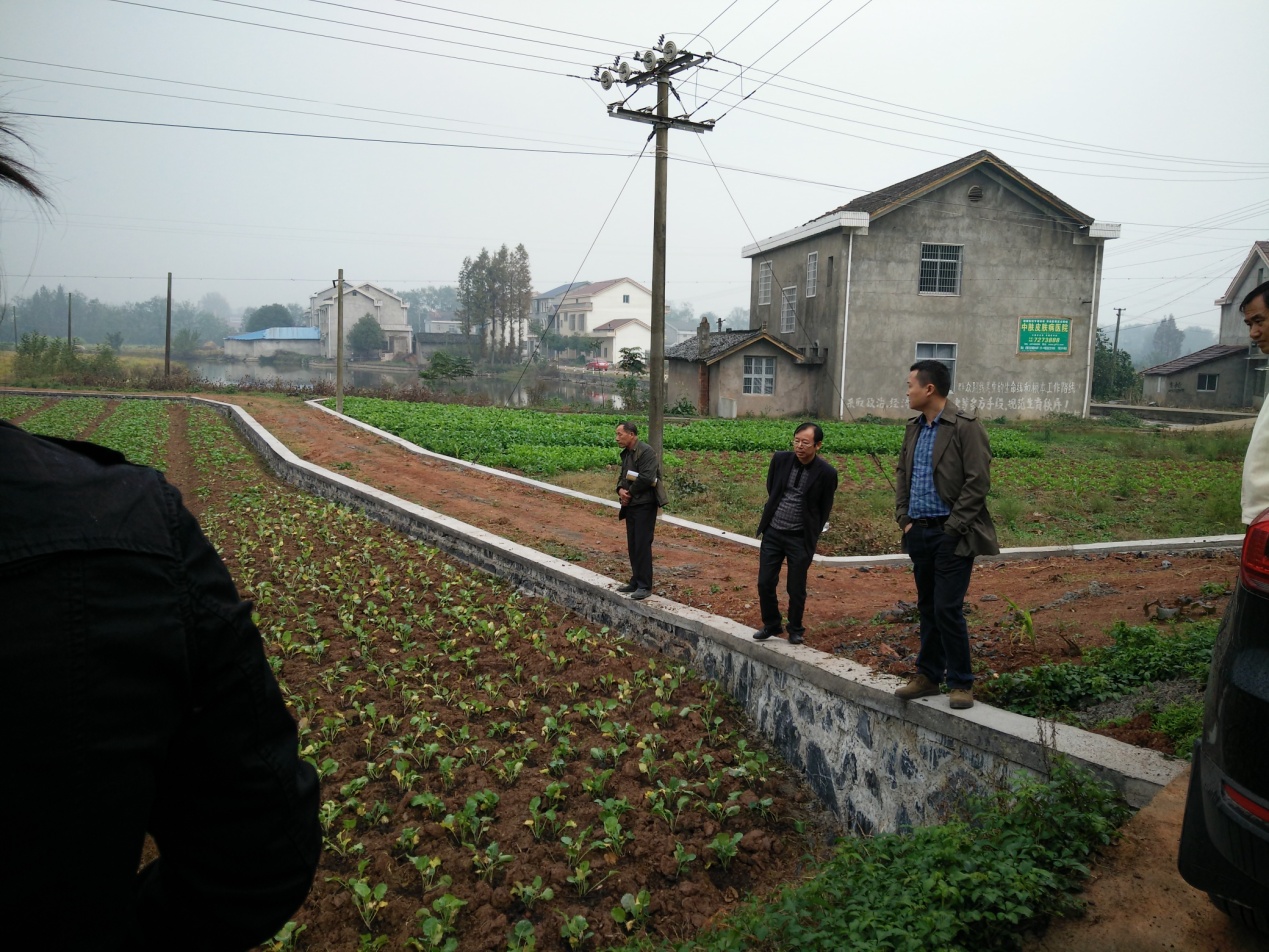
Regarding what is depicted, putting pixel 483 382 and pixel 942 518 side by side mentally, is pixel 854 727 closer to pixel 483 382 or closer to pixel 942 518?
pixel 942 518

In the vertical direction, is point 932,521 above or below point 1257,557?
below

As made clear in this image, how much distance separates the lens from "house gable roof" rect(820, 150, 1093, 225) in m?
32.8

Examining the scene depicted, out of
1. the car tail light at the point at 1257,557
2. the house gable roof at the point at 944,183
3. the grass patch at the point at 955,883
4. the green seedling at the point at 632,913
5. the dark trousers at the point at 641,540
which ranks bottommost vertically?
the green seedling at the point at 632,913

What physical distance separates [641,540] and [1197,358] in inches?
1743

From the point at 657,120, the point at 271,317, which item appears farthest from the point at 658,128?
the point at 271,317

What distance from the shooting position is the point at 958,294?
34125 millimetres

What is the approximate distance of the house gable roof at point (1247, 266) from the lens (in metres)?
45.2

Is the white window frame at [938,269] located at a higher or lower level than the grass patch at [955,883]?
higher

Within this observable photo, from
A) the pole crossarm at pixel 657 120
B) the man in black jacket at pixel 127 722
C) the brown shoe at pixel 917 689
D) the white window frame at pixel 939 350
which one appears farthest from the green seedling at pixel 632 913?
the white window frame at pixel 939 350

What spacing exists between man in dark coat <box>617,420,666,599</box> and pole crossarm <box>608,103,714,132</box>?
329 inches

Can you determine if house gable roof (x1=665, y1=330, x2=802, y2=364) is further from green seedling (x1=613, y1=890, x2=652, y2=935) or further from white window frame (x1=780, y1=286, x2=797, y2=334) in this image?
green seedling (x1=613, y1=890, x2=652, y2=935)

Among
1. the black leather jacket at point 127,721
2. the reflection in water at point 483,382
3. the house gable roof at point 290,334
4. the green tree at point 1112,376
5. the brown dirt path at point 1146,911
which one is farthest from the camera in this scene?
the house gable roof at point 290,334

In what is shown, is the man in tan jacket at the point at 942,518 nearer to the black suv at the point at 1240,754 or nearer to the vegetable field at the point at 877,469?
the black suv at the point at 1240,754

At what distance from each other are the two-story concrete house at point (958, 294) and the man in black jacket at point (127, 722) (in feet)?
108
